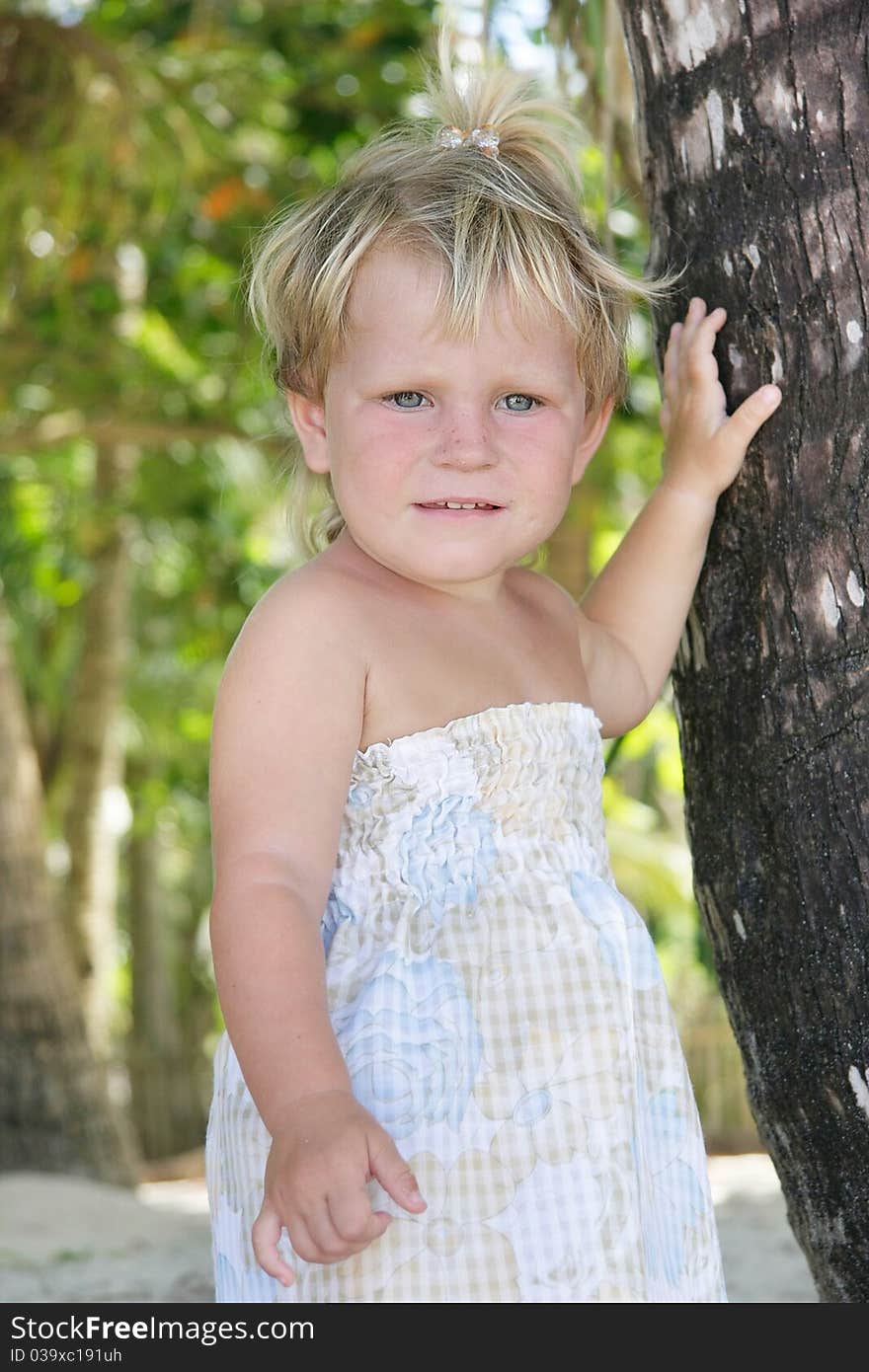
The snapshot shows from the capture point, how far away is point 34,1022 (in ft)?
21.1

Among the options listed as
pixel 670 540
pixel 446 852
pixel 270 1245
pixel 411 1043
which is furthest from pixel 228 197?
pixel 270 1245

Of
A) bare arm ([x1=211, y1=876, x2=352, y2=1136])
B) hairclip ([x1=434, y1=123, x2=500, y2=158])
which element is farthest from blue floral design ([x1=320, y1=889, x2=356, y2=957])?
hairclip ([x1=434, y1=123, x2=500, y2=158])

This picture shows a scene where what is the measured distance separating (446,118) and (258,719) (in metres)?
0.98

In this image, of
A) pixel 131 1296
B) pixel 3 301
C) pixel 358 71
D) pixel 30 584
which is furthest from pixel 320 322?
pixel 30 584

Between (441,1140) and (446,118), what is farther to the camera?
(446,118)

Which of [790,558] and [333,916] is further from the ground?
[790,558]

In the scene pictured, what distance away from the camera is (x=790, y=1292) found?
12.5 ft

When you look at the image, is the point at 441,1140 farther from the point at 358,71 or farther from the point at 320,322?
the point at 358,71

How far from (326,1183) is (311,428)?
3.19 feet

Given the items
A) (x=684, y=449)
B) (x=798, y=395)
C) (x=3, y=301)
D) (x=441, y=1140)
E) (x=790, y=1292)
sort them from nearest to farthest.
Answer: (x=441, y=1140) → (x=798, y=395) → (x=684, y=449) → (x=790, y=1292) → (x=3, y=301)

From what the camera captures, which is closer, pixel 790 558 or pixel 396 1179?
pixel 396 1179

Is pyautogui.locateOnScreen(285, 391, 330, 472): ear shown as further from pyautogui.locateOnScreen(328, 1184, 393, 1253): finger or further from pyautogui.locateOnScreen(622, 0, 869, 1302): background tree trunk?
pyautogui.locateOnScreen(328, 1184, 393, 1253): finger

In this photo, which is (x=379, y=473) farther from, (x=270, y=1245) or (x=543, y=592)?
Result: (x=270, y=1245)

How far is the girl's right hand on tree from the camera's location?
143cm
